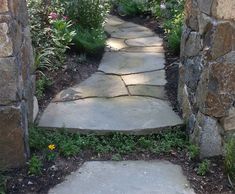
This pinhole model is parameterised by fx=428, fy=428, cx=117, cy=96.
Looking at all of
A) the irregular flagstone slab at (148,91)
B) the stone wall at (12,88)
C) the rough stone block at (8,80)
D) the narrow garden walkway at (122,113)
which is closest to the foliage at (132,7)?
the narrow garden walkway at (122,113)

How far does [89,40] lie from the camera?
5109 mm

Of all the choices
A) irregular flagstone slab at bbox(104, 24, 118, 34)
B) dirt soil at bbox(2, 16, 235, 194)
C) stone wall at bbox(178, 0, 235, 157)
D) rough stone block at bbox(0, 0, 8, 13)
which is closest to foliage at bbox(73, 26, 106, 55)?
irregular flagstone slab at bbox(104, 24, 118, 34)

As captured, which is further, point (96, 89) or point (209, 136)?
point (96, 89)

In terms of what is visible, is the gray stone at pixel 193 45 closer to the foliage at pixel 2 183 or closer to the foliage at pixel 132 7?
the foliage at pixel 2 183

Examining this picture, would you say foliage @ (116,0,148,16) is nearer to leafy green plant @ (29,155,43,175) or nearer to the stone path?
the stone path

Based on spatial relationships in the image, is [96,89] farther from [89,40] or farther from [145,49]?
[145,49]

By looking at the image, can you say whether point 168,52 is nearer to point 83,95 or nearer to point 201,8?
point 83,95

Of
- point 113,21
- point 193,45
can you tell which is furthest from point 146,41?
point 193,45

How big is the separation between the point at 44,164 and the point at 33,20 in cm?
214

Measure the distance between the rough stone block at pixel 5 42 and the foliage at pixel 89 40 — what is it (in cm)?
227

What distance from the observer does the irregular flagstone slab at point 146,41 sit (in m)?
5.77

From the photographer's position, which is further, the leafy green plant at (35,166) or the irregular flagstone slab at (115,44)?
the irregular flagstone slab at (115,44)

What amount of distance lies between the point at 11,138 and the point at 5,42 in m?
0.66

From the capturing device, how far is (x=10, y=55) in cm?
270
